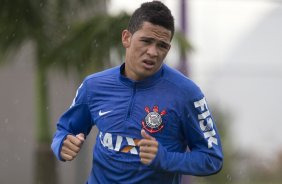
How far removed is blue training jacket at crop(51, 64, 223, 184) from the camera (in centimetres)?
427

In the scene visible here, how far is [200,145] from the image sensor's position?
14.1ft

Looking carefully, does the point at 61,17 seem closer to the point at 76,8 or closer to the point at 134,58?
the point at 76,8

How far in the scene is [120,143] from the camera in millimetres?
4316

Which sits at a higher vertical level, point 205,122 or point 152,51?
point 152,51

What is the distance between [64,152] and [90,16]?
7241mm

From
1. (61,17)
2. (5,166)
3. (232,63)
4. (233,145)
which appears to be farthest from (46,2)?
(232,63)

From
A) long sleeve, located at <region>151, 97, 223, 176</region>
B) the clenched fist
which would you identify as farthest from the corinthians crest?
the clenched fist

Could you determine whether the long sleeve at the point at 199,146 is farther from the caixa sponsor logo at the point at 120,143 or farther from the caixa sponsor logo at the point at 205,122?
the caixa sponsor logo at the point at 120,143

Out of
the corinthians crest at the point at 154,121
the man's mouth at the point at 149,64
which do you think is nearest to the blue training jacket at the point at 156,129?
the corinthians crest at the point at 154,121

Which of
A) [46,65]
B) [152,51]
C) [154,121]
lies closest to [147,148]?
[154,121]

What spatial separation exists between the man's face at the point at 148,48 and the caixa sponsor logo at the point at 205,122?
0.27 metres

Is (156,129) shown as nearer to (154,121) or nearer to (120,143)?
(154,121)

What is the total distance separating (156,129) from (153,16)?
0.53m

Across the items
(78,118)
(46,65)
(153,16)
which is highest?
(153,16)
